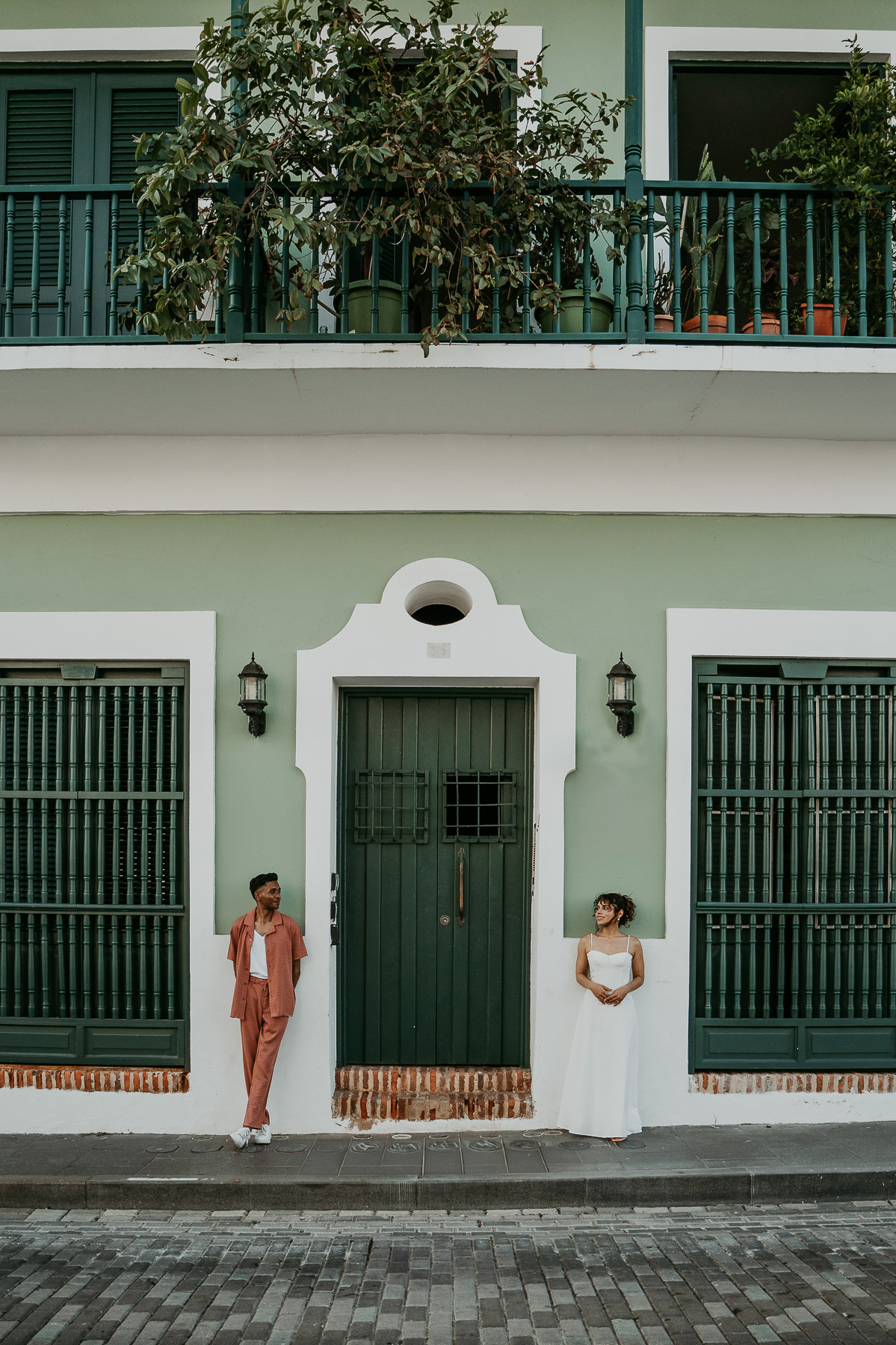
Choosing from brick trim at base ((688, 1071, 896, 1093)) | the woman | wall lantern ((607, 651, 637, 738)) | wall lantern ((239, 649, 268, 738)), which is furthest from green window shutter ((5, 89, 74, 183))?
brick trim at base ((688, 1071, 896, 1093))

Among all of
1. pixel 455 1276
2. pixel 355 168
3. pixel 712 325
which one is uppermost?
pixel 355 168

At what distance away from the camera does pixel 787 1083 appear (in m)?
5.92

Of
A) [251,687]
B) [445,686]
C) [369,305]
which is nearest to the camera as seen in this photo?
[369,305]

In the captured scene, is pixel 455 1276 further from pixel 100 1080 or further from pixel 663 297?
pixel 663 297

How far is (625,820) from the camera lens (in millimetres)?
6066

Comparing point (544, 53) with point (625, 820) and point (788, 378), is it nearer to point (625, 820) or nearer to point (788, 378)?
point (788, 378)

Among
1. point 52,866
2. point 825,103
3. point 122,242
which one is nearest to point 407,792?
point 52,866

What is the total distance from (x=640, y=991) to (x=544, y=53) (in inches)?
239

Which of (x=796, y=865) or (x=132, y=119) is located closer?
(x=796, y=865)

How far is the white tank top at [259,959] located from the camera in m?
5.65

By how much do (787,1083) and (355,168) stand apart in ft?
19.2

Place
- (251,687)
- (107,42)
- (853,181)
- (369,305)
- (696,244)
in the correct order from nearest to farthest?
(853,181)
(369,305)
(251,687)
(696,244)
(107,42)

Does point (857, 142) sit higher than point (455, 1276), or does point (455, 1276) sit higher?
point (857, 142)

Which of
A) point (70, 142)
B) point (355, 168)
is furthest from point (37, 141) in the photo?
point (355, 168)
